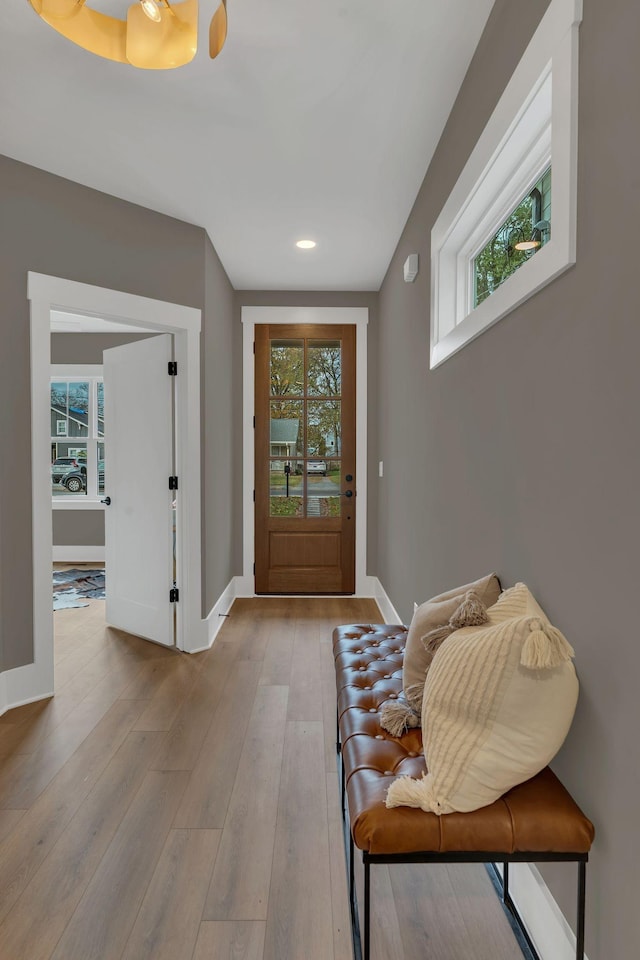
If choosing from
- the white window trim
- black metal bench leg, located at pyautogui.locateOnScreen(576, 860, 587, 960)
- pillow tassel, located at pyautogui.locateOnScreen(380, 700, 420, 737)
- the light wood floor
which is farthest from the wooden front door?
black metal bench leg, located at pyautogui.locateOnScreen(576, 860, 587, 960)

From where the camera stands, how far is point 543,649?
1153 millimetres

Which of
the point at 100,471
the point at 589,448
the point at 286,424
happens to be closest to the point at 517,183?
the point at 589,448

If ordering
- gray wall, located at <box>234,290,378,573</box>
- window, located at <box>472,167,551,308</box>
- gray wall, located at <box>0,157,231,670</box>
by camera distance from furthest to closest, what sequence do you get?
gray wall, located at <box>234,290,378,573</box>
gray wall, located at <box>0,157,231,670</box>
window, located at <box>472,167,551,308</box>

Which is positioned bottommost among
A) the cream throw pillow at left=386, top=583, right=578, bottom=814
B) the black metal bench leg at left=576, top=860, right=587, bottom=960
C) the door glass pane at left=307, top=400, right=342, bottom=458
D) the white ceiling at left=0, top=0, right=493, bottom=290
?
the black metal bench leg at left=576, top=860, right=587, bottom=960

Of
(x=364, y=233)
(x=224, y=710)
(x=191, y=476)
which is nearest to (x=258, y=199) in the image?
(x=364, y=233)

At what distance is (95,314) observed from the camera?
125 inches

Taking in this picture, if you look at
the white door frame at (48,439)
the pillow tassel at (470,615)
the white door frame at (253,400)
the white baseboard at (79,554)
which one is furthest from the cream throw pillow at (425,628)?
the white baseboard at (79,554)

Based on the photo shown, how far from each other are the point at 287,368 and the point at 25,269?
2441 millimetres

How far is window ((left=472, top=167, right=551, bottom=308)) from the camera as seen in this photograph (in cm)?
170

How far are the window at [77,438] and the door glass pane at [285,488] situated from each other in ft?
8.81

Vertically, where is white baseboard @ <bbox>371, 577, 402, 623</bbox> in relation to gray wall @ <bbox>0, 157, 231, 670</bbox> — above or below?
below

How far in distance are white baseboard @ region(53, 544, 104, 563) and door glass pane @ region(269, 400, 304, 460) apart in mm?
2839

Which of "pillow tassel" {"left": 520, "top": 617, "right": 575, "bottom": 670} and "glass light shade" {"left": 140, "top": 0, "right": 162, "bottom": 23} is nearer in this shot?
"pillow tassel" {"left": 520, "top": 617, "right": 575, "bottom": 670}

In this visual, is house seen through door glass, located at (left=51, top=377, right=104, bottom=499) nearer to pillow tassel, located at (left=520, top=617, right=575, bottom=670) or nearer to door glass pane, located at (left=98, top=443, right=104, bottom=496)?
door glass pane, located at (left=98, top=443, right=104, bottom=496)
